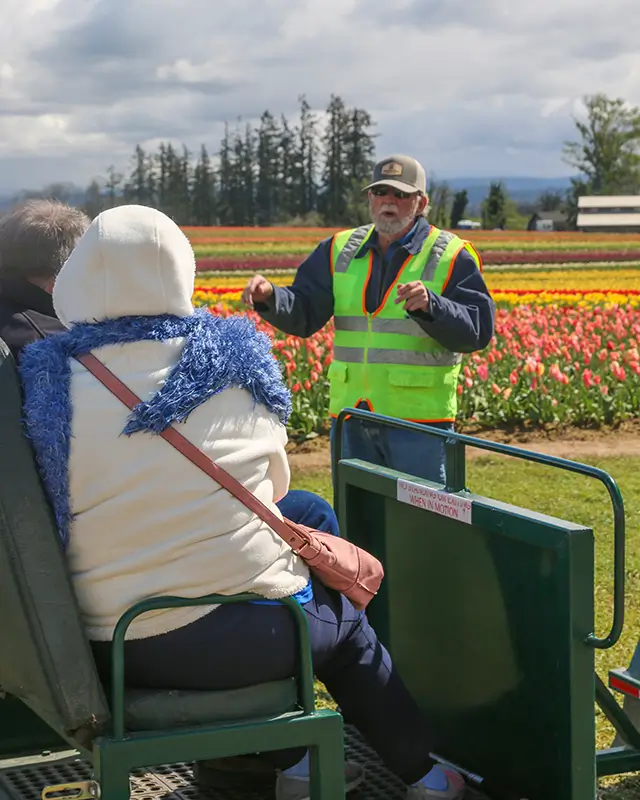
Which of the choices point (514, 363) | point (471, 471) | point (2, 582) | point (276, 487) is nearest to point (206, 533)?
point (276, 487)

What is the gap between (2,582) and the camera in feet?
9.45

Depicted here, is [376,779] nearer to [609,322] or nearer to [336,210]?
[609,322]

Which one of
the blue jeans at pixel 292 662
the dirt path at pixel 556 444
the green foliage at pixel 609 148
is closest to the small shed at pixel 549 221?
the green foliage at pixel 609 148

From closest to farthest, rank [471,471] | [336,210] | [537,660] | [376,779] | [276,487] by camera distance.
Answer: [276,487] < [537,660] < [376,779] < [471,471] < [336,210]

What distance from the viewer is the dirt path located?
35.5ft

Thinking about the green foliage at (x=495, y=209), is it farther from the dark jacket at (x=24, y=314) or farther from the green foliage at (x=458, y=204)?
the dark jacket at (x=24, y=314)

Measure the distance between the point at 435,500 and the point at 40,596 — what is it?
4.05 ft

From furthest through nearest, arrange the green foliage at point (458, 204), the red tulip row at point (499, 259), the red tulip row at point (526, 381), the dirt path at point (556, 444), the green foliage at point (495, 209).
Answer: the green foliage at point (495, 209), the green foliage at point (458, 204), the red tulip row at point (499, 259), the red tulip row at point (526, 381), the dirt path at point (556, 444)

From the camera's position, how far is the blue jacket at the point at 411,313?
5.50m

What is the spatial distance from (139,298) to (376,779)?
1668mm

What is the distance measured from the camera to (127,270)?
9.50 feet

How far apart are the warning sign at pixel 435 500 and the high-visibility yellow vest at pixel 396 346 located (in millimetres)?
1925

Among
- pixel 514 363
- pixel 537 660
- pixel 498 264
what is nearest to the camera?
pixel 537 660

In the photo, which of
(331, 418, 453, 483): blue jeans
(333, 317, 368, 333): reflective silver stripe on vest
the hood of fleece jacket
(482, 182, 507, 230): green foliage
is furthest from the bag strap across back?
(482, 182, 507, 230): green foliage
